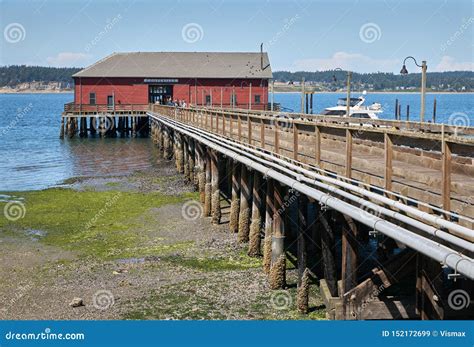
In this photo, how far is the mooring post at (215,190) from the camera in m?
24.0

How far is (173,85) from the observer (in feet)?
244

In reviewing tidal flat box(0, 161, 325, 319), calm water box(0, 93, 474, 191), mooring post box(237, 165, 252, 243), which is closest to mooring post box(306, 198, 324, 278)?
tidal flat box(0, 161, 325, 319)

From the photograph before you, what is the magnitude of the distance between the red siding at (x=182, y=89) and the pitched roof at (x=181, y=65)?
2.08 ft

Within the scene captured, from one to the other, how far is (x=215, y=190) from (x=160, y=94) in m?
52.2

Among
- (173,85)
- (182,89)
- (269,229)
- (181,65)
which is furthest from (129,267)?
(181,65)

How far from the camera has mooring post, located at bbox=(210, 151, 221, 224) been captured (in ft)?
78.6

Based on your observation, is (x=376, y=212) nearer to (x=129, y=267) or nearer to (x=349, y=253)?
(x=349, y=253)

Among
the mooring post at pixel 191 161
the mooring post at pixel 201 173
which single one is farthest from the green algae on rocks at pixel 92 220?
the mooring post at pixel 191 161

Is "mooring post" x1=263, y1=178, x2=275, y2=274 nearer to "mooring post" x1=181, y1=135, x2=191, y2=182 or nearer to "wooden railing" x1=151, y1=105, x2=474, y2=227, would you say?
"wooden railing" x1=151, y1=105, x2=474, y2=227

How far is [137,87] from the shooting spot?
74000mm

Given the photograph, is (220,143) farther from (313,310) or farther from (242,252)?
(313,310)

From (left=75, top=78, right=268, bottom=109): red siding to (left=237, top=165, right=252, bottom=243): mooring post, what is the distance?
5219 cm

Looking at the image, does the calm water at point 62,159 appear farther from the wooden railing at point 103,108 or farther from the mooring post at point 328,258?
the mooring post at point 328,258

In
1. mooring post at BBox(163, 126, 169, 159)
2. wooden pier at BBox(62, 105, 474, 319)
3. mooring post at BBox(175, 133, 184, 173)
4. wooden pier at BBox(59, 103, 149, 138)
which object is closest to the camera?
wooden pier at BBox(62, 105, 474, 319)
